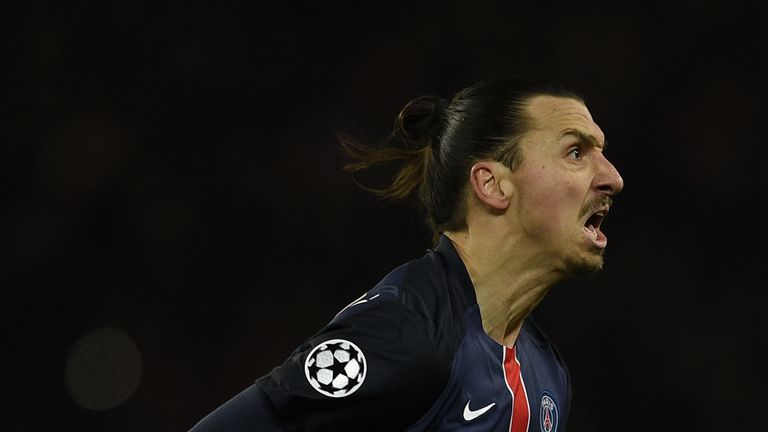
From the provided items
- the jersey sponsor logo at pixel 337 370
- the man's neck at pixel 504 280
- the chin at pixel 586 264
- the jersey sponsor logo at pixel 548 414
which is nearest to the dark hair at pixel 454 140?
the man's neck at pixel 504 280

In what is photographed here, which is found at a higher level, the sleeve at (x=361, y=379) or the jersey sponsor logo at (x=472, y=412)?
the sleeve at (x=361, y=379)

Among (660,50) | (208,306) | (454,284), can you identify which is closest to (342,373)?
(454,284)

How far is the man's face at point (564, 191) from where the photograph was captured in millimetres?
2082

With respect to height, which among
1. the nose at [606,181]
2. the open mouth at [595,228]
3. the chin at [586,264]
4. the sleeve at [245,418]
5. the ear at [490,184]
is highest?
the ear at [490,184]

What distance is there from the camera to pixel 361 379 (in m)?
1.75

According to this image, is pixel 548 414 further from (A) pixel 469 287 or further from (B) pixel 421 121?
(B) pixel 421 121

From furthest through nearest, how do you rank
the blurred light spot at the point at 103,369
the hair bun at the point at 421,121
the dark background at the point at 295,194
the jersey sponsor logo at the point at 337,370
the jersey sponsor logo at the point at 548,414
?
1. the dark background at the point at 295,194
2. the blurred light spot at the point at 103,369
3. the hair bun at the point at 421,121
4. the jersey sponsor logo at the point at 548,414
5. the jersey sponsor logo at the point at 337,370

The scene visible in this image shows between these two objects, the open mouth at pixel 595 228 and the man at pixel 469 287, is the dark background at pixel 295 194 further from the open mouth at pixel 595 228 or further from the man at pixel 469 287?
the open mouth at pixel 595 228

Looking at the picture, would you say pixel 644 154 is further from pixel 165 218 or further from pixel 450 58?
pixel 165 218

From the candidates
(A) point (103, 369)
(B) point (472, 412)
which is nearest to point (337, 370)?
(B) point (472, 412)

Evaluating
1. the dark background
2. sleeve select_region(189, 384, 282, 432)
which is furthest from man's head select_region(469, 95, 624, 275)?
the dark background

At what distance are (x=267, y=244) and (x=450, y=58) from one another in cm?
120

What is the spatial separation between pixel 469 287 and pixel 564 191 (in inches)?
10.2

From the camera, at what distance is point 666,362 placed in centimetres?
461
